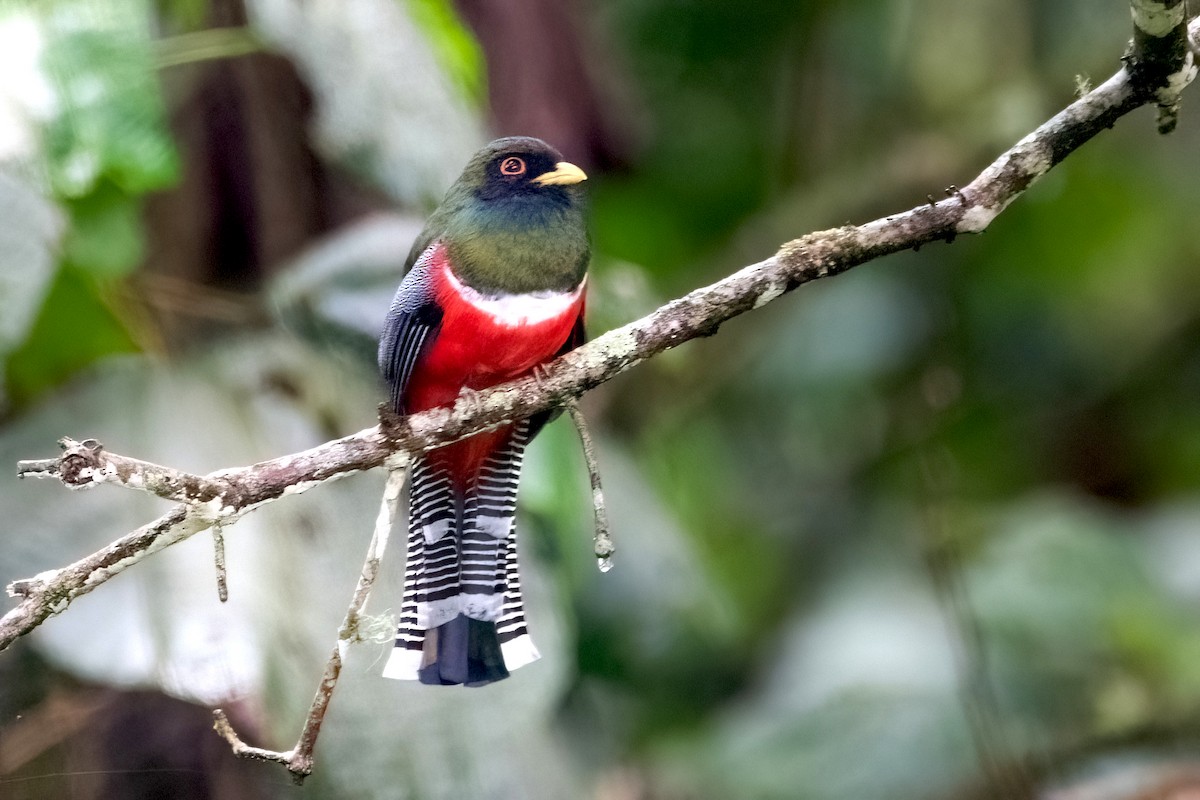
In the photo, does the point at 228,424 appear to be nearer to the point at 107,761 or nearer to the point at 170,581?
the point at 170,581

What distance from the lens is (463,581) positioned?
101cm

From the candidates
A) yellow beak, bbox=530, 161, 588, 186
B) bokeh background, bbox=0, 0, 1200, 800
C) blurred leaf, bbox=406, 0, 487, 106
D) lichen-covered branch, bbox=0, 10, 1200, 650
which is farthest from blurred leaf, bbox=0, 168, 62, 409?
yellow beak, bbox=530, 161, 588, 186

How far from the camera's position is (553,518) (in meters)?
1.41

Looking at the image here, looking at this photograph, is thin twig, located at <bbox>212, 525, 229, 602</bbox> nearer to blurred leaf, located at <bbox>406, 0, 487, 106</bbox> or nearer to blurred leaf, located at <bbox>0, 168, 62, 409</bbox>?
blurred leaf, located at <bbox>406, 0, 487, 106</bbox>

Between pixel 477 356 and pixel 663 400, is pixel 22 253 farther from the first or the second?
pixel 663 400

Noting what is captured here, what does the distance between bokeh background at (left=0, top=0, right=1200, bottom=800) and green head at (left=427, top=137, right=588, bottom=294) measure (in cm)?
17

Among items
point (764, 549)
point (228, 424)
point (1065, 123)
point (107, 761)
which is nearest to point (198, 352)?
point (228, 424)

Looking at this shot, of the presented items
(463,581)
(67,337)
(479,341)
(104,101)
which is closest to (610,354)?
(479,341)

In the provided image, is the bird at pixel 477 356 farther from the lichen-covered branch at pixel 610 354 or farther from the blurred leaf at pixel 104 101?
the blurred leaf at pixel 104 101

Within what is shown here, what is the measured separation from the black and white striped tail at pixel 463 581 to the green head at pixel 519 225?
14cm

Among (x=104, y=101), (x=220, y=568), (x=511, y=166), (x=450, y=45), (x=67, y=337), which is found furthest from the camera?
(x=67, y=337)

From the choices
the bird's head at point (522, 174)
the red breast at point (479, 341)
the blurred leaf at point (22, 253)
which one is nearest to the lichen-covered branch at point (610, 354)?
the red breast at point (479, 341)

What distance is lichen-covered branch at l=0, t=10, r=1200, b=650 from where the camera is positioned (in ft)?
3.08

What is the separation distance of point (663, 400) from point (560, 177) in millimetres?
2105
